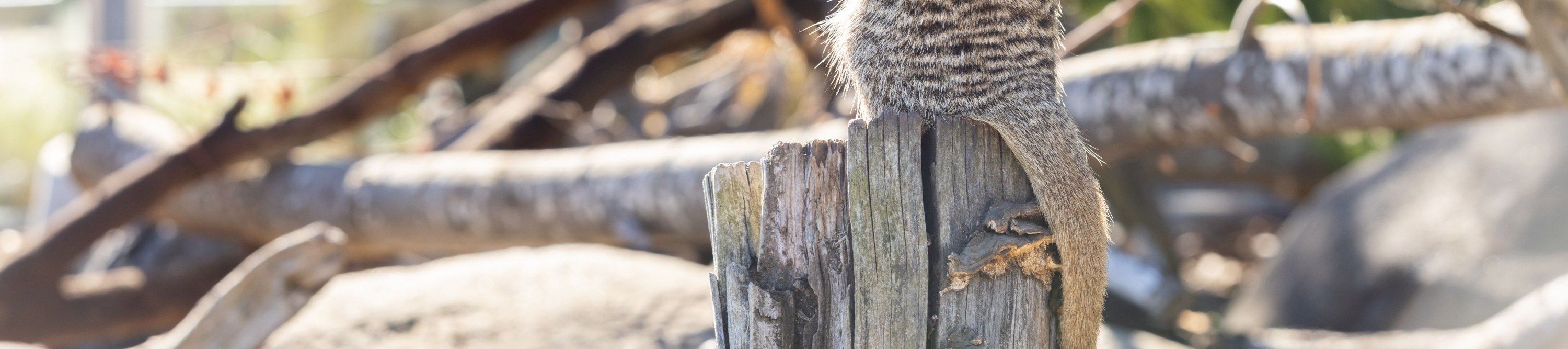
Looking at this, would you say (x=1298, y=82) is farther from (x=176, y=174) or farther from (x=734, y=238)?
(x=176, y=174)

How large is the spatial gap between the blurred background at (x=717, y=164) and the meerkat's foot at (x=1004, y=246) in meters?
1.33

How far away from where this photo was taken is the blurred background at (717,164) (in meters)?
3.97

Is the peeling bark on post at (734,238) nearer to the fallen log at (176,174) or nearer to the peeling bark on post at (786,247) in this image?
the peeling bark on post at (786,247)

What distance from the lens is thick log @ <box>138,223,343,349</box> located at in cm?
337

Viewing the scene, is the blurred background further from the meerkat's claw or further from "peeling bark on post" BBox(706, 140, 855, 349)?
"peeling bark on post" BBox(706, 140, 855, 349)

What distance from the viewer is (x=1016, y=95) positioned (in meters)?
1.99

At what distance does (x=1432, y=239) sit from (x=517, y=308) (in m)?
5.30

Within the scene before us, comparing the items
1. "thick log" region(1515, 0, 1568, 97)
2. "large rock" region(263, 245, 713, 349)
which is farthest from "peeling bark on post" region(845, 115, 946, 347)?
"large rock" region(263, 245, 713, 349)

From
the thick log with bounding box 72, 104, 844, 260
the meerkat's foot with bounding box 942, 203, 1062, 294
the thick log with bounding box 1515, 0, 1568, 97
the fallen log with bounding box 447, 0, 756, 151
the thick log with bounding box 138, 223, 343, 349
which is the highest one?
the fallen log with bounding box 447, 0, 756, 151

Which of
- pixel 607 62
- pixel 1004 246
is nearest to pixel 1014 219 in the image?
pixel 1004 246

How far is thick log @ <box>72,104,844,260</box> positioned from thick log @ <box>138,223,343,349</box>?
7.06 feet

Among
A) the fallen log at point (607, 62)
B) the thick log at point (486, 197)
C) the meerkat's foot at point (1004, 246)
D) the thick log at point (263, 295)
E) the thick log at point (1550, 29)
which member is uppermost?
the fallen log at point (607, 62)

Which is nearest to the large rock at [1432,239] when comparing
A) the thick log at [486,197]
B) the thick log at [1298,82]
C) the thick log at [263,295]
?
the thick log at [1298,82]

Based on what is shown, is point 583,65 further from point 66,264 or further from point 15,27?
point 15,27
